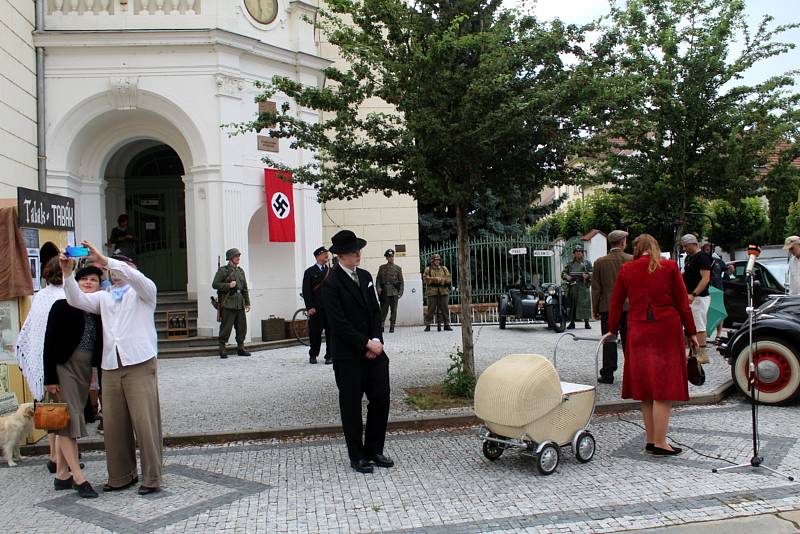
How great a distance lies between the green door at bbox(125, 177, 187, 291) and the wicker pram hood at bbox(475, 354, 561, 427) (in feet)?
37.9

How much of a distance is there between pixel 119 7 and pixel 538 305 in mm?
10370

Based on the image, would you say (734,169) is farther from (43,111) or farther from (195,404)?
(43,111)

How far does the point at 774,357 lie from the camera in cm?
766

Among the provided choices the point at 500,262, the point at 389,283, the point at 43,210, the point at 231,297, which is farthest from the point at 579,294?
the point at 43,210

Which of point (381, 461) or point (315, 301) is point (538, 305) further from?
point (381, 461)

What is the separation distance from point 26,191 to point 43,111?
7328 mm

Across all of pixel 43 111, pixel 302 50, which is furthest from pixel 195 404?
pixel 302 50

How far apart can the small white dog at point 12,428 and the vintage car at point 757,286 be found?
42.8 ft

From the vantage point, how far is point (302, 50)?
1475 centimetres

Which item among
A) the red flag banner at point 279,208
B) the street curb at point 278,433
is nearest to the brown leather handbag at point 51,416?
Result: the street curb at point 278,433

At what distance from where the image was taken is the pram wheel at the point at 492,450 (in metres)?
5.81

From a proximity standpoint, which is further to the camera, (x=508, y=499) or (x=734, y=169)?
(x=734, y=169)

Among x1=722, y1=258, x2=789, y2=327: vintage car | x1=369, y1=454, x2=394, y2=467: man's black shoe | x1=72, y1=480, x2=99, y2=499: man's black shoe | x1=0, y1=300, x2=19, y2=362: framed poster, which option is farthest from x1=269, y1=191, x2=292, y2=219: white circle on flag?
x1=722, y1=258, x2=789, y2=327: vintage car

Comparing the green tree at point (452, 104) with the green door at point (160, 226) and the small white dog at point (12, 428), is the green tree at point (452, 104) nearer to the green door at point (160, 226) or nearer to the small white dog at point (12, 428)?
the small white dog at point (12, 428)
